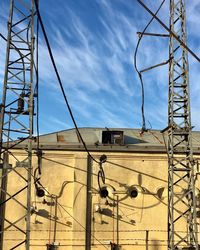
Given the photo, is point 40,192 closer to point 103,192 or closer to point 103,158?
point 103,192

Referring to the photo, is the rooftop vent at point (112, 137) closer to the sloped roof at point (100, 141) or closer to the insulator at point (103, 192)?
the sloped roof at point (100, 141)

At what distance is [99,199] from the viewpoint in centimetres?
2173

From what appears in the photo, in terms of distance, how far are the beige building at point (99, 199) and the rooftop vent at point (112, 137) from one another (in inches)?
21.3

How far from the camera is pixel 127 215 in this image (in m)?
21.6

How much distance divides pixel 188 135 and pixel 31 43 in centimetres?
828

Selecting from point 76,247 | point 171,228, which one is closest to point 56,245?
point 76,247

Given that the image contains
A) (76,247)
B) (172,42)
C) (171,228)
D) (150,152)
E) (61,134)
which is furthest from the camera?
(61,134)

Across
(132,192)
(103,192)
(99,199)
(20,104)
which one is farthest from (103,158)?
(20,104)

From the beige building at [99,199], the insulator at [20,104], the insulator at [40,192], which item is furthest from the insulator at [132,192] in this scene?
the insulator at [20,104]

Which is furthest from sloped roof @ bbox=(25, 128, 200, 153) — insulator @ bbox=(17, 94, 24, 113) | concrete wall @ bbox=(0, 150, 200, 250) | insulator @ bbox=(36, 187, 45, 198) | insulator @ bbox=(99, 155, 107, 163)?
insulator @ bbox=(17, 94, 24, 113)

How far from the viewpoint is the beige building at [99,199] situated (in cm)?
2114

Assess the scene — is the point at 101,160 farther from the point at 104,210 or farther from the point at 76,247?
the point at 76,247

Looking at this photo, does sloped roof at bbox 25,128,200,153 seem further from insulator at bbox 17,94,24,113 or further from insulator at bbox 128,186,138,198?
insulator at bbox 17,94,24,113

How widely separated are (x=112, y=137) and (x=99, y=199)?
151 inches
